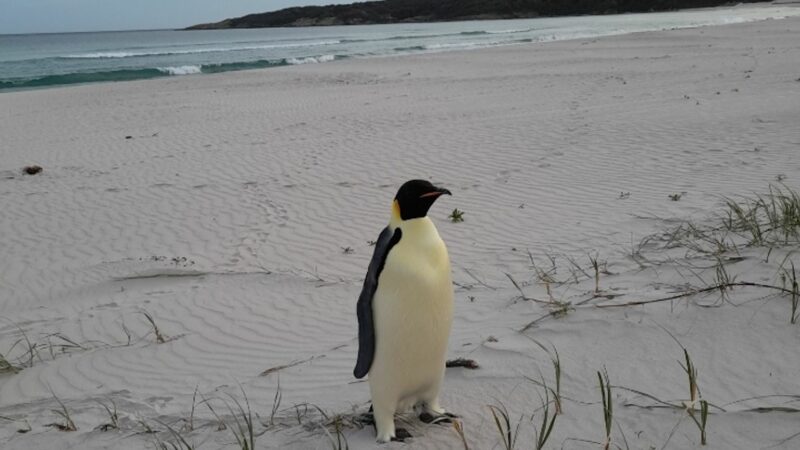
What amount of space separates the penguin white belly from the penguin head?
0.07 metres

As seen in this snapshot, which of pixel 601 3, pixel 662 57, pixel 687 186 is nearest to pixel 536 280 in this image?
pixel 687 186

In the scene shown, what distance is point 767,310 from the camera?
361cm

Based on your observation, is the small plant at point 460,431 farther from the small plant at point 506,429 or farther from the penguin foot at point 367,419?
the penguin foot at point 367,419

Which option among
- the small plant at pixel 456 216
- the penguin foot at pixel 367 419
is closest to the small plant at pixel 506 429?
the penguin foot at pixel 367 419

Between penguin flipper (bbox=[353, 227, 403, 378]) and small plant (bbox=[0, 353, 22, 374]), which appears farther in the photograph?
small plant (bbox=[0, 353, 22, 374])

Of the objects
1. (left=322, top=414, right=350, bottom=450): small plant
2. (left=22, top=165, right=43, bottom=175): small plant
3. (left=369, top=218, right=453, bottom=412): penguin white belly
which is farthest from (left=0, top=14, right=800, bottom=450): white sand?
(left=369, top=218, right=453, bottom=412): penguin white belly

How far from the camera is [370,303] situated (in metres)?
3.00

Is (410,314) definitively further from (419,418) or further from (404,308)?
(419,418)

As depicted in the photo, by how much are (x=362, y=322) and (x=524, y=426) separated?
2.70ft

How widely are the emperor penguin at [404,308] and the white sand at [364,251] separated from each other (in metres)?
0.25

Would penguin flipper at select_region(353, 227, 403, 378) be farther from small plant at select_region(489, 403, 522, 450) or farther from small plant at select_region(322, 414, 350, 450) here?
small plant at select_region(489, 403, 522, 450)

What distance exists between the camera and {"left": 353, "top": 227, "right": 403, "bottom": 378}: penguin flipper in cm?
295

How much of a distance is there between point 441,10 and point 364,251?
345 feet

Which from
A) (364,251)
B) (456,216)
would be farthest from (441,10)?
(364,251)
